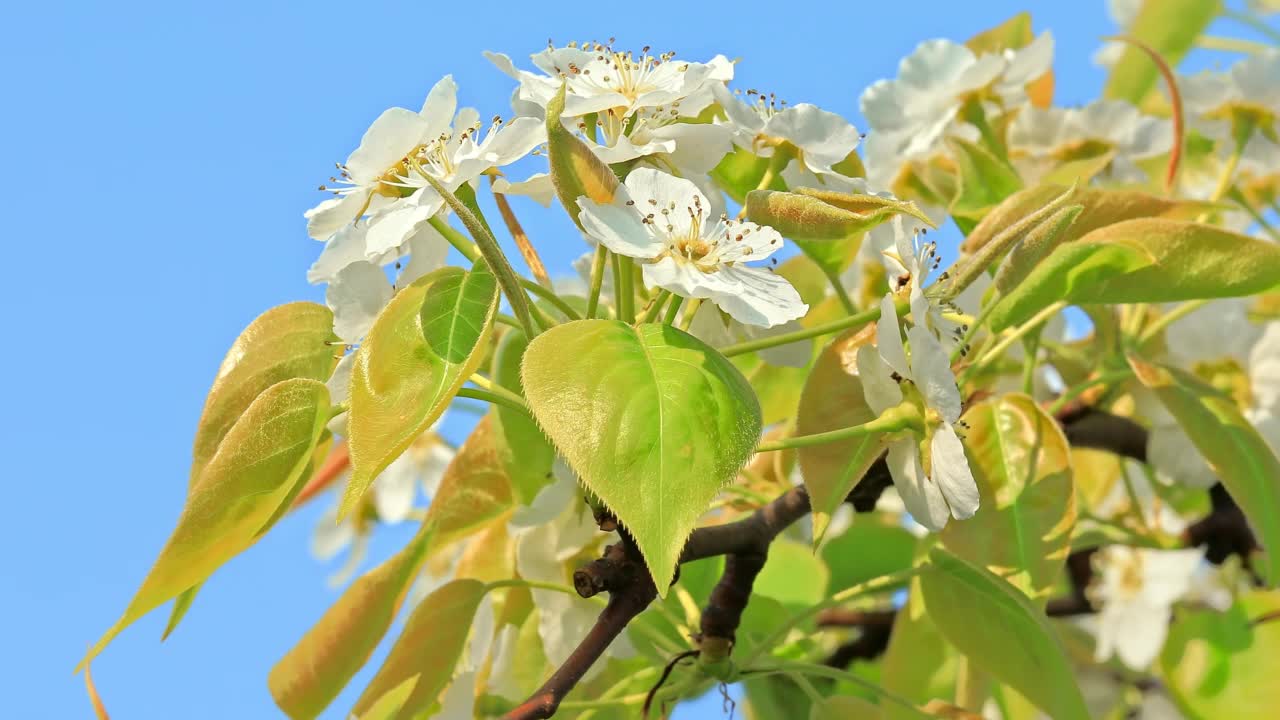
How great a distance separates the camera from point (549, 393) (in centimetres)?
61

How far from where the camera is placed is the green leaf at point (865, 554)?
1.42m

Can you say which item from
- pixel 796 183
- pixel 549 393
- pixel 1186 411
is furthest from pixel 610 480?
pixel 1186 411

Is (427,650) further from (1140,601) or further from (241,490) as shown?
(1140,601)

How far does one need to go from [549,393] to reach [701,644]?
0.37m

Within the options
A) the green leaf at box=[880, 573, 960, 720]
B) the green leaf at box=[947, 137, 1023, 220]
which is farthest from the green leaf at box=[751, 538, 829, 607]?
the green leaf at box=[947, 137, 1023, 220]

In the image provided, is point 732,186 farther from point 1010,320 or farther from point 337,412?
point 337,412

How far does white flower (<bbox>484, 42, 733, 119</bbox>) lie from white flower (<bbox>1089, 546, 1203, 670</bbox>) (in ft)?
2.78

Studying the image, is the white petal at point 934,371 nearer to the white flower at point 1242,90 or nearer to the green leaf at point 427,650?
the green leaf at point 427,650

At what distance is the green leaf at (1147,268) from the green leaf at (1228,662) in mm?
428

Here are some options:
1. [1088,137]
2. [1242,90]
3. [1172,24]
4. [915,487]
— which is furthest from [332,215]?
[1172,24]

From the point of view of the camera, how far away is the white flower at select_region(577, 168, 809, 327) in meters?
0.69

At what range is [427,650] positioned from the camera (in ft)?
2.97

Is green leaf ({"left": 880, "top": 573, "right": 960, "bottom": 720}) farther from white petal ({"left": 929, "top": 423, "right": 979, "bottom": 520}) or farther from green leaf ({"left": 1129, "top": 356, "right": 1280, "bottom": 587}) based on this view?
white petal ({"left": 929, "top": 423, "right": 979, "bottom": 520})

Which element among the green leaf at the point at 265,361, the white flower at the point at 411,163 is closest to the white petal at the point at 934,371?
the white flower at the point at 411,163
